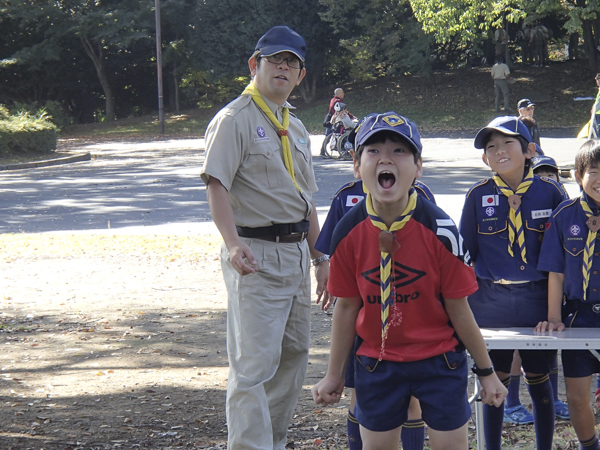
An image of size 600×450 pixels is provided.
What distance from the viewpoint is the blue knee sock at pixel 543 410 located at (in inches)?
142

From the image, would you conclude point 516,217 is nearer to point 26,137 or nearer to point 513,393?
point 513,393

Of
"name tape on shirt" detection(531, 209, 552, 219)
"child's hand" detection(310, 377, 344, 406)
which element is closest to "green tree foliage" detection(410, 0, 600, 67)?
"name tape on shirt" detection(531, 209, 552, 219)

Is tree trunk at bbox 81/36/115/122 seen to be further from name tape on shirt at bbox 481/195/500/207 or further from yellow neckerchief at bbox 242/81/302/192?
name tape on shirt at bbox 481/195/500/207

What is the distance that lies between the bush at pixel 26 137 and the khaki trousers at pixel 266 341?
2434 centimetres

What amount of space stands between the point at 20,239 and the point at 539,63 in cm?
3264

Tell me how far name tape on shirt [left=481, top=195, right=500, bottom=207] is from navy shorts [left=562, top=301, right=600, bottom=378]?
618 mm

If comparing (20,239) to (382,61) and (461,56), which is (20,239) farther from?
(461,56)

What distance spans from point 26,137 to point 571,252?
25.5m

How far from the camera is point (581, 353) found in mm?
3492

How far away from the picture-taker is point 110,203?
48.6ft

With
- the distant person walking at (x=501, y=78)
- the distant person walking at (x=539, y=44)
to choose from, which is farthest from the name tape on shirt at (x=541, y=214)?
the distant person walking at (x=539, y=44)

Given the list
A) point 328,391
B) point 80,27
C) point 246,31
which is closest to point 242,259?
point 328,391

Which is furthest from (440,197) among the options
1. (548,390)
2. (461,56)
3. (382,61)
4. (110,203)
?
(461,56)

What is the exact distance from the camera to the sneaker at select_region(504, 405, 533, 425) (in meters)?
4.42
